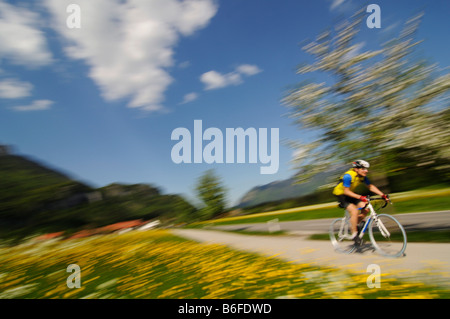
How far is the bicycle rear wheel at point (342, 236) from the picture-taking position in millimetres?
6015

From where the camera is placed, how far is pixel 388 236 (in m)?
5.06

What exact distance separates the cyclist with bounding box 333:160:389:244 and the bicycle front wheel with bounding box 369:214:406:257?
1.28ft

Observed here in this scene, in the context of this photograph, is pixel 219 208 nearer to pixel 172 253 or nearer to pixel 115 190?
pixel 115 190

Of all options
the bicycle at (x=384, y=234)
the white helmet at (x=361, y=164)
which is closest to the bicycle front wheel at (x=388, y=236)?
the bicycle at (x=384, y=234)

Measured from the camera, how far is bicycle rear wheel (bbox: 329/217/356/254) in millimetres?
6015

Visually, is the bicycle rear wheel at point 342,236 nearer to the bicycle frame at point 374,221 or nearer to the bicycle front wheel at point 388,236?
the bicycle frame at point 374,221

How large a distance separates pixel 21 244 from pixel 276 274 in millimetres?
9870

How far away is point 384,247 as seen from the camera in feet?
17.1

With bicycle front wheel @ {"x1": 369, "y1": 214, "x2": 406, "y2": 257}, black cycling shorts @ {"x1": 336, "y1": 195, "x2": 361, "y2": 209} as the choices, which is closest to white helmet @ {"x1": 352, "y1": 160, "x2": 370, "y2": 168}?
black cycling shorts @ {"x1": 336, "y1": 195, "x2": 361, "y2": 209}

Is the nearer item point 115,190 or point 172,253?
point 172,253

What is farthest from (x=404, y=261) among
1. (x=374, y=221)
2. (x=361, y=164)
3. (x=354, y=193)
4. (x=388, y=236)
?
(x=361, y=164)
